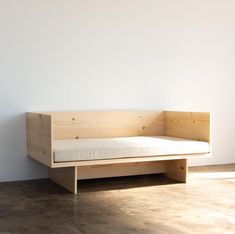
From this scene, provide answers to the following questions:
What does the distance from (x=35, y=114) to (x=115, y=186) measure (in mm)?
867

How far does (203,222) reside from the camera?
253 cm

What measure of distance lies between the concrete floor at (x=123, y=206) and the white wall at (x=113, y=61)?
0.64 meters

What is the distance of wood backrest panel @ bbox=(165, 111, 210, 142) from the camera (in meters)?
3.68

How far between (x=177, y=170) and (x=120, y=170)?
0.49 meters

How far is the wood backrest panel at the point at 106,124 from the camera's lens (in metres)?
3.78

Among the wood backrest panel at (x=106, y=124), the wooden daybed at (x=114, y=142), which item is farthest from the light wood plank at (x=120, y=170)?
the wood backrest panel at (x=106, y=124)

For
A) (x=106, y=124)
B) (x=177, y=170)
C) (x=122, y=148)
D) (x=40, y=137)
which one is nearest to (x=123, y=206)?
(x=122, y=148)

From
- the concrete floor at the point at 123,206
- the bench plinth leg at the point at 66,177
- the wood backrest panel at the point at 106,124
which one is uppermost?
the wood backrest panel at the point at 106,124

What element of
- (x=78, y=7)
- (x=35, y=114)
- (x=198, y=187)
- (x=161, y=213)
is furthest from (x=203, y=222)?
(x=78, y=7)

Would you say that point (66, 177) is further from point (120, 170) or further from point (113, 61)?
point (113, 61)

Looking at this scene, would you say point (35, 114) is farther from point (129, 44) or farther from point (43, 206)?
point (129, 44)

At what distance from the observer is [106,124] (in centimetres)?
393

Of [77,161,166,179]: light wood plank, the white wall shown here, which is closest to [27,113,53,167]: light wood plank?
the white wall

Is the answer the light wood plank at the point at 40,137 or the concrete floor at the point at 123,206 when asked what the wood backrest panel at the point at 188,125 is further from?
the light wood plank at the point at 40,137
